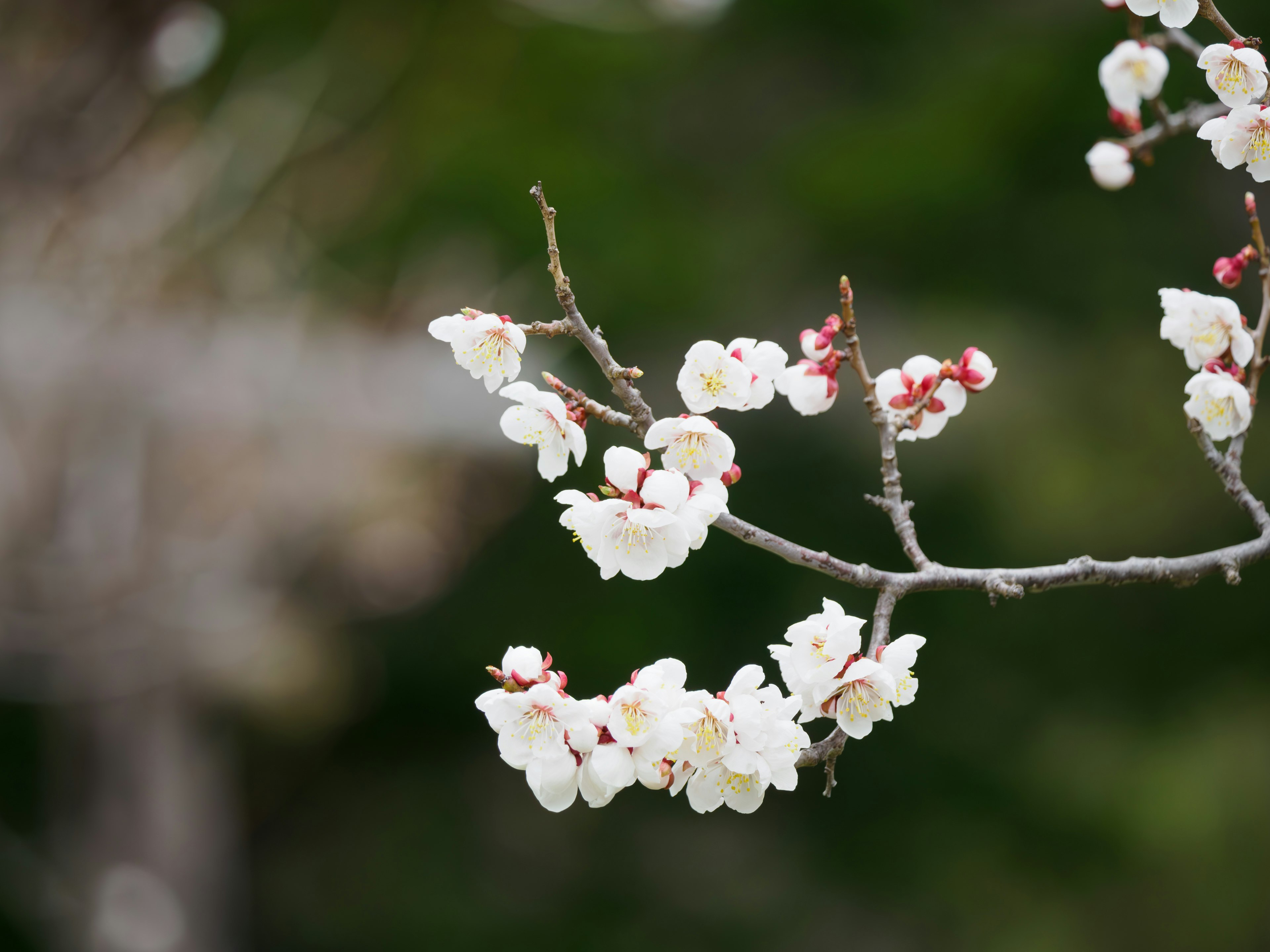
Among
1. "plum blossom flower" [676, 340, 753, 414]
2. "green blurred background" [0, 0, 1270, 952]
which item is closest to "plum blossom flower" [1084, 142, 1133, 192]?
"plum blossom flower" [676, 340, 753, 414]

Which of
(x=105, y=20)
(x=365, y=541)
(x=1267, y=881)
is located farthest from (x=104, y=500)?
(x=1267, y=881)

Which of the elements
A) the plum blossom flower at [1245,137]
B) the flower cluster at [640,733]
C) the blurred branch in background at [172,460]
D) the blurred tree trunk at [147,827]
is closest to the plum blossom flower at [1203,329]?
the plum blossom flower at [1245,137]

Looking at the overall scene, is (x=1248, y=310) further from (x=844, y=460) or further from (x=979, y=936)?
(x=979, y=936)

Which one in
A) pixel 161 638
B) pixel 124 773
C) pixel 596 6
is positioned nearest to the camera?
pixel 161 638

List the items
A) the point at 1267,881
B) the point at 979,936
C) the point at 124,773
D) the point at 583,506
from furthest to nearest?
the point at 124,773, the point at 979,936, the point at 1267,881, the point at 583,506

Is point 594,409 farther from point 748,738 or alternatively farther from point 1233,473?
point 1233,473

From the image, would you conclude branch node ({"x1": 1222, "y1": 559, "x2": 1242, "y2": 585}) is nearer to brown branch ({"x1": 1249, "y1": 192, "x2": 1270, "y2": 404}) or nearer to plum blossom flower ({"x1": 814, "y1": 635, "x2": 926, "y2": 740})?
brown branch ({"x1": 1249, "y1": 192, "x2": 1270, "y2": 404})

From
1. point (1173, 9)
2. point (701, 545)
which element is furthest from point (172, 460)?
point (1173, 9)
